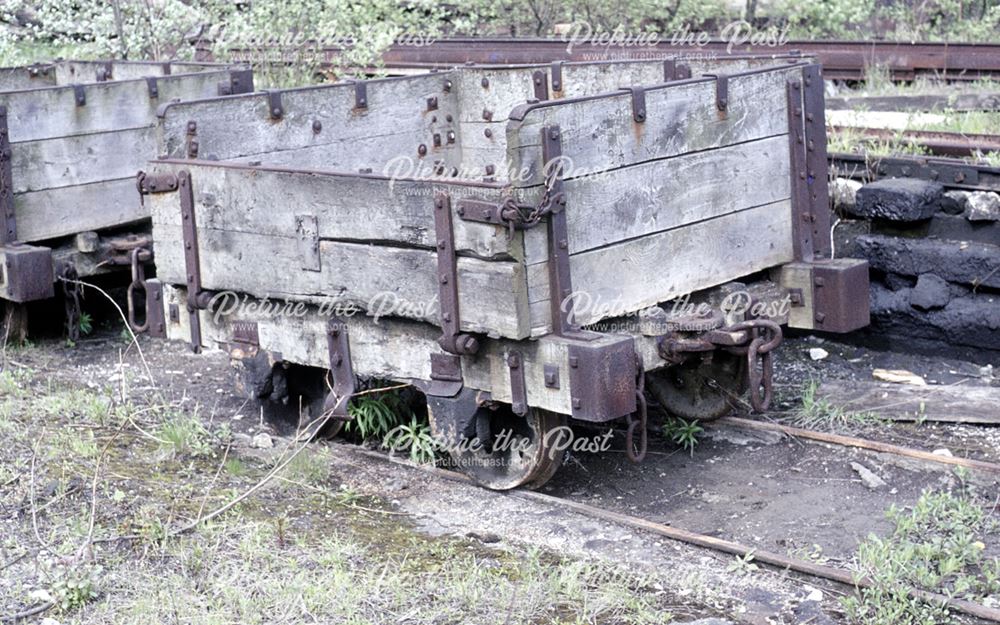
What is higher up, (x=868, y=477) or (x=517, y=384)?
(x=517, y=384)

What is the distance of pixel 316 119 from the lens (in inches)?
243

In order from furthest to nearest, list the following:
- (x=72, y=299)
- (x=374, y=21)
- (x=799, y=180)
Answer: (x=374, y=21)
(x=72, y=299)
(x=799, y=180)

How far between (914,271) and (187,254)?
150 inches

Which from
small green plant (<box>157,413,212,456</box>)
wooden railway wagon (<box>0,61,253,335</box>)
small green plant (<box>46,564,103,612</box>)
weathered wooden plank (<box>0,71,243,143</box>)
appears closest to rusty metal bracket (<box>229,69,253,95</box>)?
wooden railway wagon (<box>0,61,253,335</box>)

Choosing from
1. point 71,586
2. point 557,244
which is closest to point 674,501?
point 557,244

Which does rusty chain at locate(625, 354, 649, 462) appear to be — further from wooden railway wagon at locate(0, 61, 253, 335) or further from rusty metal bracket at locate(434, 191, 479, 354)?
wooden railway wagon at locate(0, 61, 253, 335)

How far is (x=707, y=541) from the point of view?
4469 mm

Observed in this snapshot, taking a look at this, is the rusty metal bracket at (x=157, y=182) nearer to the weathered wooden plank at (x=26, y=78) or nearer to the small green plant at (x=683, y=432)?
the small green plant at (x=683, y=432)

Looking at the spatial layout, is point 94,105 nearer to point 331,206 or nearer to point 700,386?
point 331,206

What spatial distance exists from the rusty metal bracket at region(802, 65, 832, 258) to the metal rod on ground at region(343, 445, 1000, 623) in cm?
162

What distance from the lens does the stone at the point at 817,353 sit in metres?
6.86

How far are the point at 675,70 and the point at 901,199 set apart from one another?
149 centimetres

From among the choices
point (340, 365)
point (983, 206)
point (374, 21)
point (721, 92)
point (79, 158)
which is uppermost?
point (374, 21)

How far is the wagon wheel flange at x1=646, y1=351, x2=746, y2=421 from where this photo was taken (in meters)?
5.60
